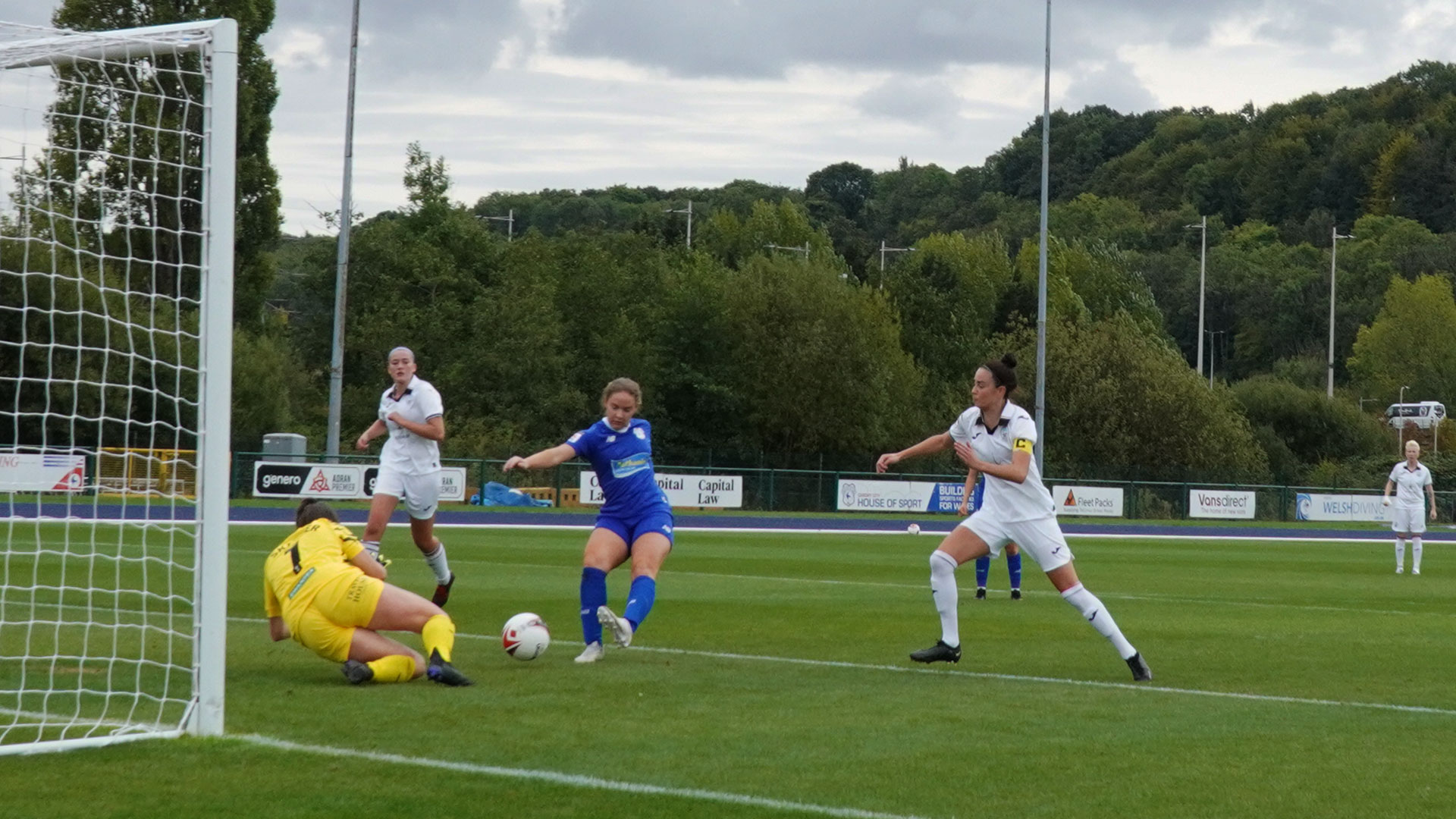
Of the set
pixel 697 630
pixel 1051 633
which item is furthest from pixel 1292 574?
pixel 697 630

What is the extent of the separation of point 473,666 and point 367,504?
95.8ft

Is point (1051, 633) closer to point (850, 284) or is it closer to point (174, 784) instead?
point (174, 784)

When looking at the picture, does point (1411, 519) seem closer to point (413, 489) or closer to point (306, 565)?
point (413, 489)

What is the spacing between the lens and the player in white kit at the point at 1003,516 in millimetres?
10422

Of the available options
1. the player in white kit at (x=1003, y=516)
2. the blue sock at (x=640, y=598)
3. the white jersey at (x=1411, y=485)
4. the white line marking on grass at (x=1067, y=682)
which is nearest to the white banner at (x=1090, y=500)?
the white jersey at (x=1411, y=485)

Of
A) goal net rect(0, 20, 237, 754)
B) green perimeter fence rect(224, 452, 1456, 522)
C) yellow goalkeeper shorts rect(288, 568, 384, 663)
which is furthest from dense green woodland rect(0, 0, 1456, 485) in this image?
yellow goalkeeper shorts rect(288, 568, 384, 663)

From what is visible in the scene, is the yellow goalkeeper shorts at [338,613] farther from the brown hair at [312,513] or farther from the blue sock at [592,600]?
the blue sock at [592,600]

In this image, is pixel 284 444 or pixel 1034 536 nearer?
pixel 1034 536

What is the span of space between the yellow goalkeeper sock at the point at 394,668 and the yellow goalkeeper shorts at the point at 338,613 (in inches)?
9.4

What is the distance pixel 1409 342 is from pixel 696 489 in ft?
243

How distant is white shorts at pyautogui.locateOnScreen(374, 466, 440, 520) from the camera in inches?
554

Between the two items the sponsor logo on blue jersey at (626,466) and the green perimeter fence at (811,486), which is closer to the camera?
the sponsor logo on blue jersey at (626,466)

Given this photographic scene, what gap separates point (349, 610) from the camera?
9156mm

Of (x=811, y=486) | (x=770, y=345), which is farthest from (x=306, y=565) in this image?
(x=770, y=345)
